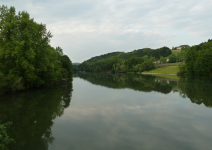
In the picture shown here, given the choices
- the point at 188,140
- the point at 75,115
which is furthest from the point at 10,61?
the point at 188,140

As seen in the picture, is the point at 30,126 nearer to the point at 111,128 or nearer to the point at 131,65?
the point at 111,128

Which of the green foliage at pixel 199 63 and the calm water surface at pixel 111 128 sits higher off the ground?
the green foliage at pixel 199 63

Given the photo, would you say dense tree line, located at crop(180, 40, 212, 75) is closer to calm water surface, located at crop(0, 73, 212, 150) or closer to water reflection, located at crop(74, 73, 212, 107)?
water reflection, located at crop(74, 73, 212, 107)

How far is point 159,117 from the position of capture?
1245 centimetres

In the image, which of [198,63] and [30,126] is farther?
[198,63]

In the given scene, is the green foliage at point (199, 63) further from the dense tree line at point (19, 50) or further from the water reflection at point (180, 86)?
the dense tree line at point (19, 50)

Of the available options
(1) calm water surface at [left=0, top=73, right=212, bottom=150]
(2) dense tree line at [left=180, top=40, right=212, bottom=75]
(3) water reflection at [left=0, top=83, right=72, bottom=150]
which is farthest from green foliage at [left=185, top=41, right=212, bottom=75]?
(3) water reflection at [left=0, top=83, right=72, bottom=150]

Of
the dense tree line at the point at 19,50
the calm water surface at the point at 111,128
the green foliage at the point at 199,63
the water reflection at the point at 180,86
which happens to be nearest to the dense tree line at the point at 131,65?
the green foliage at the point at 199,63

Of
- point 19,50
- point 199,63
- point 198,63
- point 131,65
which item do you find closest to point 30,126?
point 19,50

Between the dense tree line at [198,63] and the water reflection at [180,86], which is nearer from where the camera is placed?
the water reflection at [180,86]

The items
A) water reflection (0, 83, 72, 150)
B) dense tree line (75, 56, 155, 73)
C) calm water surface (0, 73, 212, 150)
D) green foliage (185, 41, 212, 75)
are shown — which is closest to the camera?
calm water surface (0, 73, 212, 150)

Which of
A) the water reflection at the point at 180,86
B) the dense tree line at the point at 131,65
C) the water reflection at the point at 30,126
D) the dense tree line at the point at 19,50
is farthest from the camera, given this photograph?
the dense tree line at the point at 131,65

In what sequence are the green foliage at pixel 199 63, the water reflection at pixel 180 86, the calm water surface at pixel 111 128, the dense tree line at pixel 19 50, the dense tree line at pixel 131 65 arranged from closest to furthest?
the calm water surface at pixel 111 128 → the water reflection at pixel 180 86 → the dense tree line at pixel 19 50 → the green foliage at pixel 199 63 → the dense tree line at pixel 131 65

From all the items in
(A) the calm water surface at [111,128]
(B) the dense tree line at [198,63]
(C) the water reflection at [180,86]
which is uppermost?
(B) the dense tree line at [198,63]
